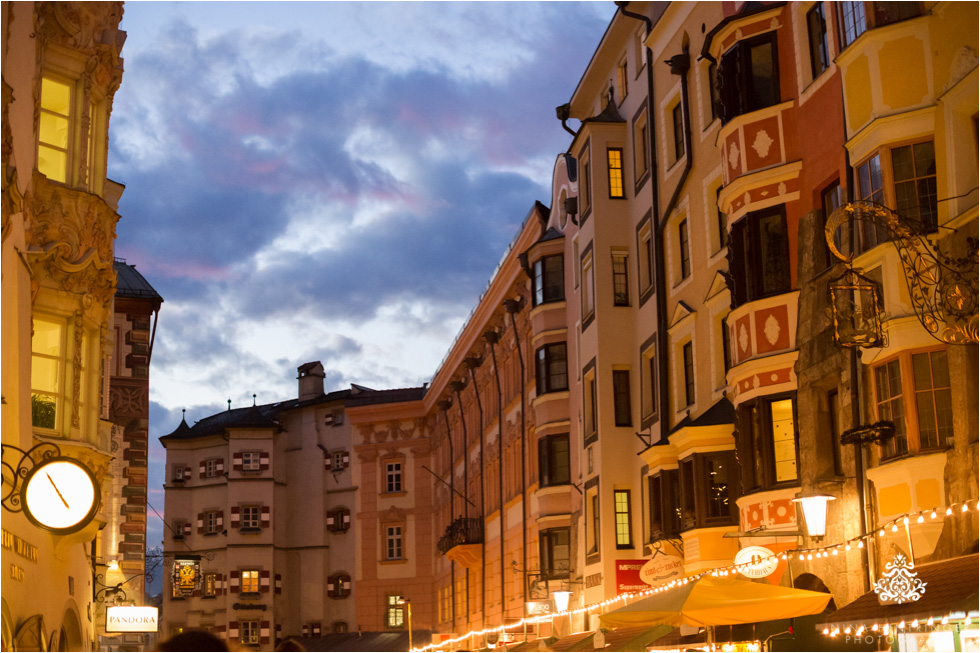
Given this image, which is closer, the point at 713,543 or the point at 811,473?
the point at 811,473

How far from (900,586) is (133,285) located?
51.4 meters

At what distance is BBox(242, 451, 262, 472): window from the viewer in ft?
250

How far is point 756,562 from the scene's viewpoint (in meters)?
20.9

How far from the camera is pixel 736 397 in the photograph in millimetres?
23922

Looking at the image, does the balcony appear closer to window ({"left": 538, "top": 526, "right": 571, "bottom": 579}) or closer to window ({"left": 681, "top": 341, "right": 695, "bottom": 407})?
window ({"left": 538, "top": 526, "right": 571, "bottom": 579})

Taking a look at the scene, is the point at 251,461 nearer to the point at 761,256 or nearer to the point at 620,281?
the point at 620,281

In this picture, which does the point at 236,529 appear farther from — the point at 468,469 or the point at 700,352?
the point at 700,352

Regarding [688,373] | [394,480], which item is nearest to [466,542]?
[394,480]

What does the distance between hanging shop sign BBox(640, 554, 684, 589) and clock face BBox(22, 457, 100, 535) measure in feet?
53.2

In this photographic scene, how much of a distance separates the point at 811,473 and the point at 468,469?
117 feet

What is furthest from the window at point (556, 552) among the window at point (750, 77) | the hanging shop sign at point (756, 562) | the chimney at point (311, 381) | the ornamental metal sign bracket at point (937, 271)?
the chimney at point (311, 381)

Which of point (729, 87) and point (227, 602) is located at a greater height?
point (729, 87)

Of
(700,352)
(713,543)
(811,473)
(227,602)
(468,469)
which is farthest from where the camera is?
(227,602)

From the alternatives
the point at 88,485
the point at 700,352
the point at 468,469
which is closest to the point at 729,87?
the point at 700,352
